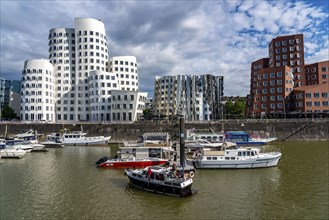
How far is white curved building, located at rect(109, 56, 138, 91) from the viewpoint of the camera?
447 ft

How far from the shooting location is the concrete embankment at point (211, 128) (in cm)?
8819

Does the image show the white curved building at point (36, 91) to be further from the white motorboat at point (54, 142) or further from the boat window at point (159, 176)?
the boat window at point (159, 176)

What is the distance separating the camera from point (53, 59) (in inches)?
5221

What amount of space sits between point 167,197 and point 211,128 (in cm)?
6601

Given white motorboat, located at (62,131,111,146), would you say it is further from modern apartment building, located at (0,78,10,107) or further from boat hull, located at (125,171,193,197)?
modern apartment building, located at (0,78,10,107)

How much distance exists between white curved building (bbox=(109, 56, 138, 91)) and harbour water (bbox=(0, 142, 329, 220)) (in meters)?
94.6

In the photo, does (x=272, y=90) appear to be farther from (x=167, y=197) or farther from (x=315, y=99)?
(x=167, y=197)

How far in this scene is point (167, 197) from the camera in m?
29.8

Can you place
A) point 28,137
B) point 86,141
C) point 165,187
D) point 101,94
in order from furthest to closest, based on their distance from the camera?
point 101,94, point 86,141, point 28,137, point 165,187

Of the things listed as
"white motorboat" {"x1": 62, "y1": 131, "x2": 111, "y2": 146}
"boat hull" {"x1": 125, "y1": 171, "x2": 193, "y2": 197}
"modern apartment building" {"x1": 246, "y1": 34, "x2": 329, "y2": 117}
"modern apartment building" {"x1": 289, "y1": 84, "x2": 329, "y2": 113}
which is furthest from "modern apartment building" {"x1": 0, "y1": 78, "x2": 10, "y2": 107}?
"boat hull" {"x1": 125, "y1": 171, "x2": 193, "y2": 197}


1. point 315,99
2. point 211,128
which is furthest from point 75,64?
point 315,99

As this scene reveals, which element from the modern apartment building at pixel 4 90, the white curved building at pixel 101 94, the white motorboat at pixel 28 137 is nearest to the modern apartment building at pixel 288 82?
the white curved building at pixel 101 94

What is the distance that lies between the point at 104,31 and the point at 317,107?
10358 centimetres

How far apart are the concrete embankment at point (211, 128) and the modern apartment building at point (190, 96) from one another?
44.2 m
